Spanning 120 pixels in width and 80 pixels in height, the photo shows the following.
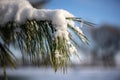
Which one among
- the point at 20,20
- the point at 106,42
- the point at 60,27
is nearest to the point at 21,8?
the point at 20,20

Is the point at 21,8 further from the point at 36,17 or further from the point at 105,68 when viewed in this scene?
the point at 105,68

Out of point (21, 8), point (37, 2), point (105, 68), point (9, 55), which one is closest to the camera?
point (21, 8)

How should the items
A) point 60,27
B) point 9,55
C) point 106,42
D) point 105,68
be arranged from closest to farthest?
point 60,27
point 9,55
point 106,42
point 105,68

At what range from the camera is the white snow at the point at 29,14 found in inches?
32.4

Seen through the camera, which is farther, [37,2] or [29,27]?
[37,2]

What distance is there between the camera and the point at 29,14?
900 millimetres

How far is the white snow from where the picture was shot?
82 centimetres

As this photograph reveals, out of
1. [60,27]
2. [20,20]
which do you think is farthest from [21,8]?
[60,27]

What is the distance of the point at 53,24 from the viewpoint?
0.86 metres

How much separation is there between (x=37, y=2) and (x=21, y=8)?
17.2 inches

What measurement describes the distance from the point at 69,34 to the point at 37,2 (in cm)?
52

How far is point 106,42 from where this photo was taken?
30469mm

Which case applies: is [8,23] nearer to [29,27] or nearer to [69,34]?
[29,27]

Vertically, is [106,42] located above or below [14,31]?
above
